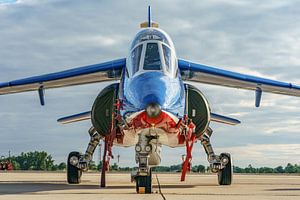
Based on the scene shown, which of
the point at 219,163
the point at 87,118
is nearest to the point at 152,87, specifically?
the point at 219,163

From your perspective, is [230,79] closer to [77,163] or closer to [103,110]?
[103,110]

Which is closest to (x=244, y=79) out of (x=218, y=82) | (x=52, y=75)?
(x=218, y=82)

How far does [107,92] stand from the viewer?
51.6 ft

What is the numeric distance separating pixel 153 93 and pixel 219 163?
6.56 meters

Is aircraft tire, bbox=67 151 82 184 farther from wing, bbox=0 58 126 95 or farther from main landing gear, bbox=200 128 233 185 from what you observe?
main landing gear, bbox=200 128 233 185

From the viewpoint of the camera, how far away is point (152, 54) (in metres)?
13.9

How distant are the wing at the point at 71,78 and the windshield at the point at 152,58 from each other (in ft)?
8.00

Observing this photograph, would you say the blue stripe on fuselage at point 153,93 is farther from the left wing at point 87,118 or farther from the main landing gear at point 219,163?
the left wing at point 87,118

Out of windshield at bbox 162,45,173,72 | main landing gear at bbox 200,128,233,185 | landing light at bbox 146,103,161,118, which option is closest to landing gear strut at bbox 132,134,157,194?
landing light at bbox 146,103,161,118

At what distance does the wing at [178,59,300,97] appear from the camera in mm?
16719

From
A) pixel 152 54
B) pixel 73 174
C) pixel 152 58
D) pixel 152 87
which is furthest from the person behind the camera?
pixel 73 174

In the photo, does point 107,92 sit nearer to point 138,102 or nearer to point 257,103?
point 138,102

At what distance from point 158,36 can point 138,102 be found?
2873 millimetres

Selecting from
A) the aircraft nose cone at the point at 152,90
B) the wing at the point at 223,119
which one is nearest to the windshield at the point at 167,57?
the aircraft nose cone at the point at 152,90
